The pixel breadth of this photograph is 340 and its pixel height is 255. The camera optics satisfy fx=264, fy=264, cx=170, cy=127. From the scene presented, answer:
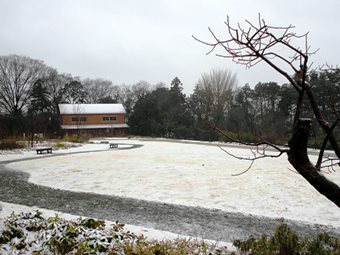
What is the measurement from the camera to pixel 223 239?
468 cm

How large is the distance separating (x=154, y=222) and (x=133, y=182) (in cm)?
409

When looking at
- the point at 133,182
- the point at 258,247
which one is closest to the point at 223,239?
the point at 258,247

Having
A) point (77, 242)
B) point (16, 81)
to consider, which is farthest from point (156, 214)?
point (16, 81)

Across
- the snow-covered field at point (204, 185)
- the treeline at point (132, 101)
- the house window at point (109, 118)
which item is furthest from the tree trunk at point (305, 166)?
the house window at point (109, 118)

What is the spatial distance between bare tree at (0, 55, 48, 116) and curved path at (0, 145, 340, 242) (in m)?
44.4

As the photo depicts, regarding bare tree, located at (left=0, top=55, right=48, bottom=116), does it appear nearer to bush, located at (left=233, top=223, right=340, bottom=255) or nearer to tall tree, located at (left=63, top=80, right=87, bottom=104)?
tall tree, located at (left=63, top=80, right=87, bottom=104)

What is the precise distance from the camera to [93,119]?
49750 millimetres

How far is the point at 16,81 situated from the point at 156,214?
165 feet

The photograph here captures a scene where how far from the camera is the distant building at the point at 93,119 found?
48.2 meters

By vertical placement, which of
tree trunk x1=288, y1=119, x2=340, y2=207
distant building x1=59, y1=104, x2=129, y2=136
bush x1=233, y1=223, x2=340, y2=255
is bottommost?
bush x1=233, y1=223, x2=340, y2=255

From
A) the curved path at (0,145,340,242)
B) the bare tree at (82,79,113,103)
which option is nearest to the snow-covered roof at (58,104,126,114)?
the bare tree at (82,79,113,103)

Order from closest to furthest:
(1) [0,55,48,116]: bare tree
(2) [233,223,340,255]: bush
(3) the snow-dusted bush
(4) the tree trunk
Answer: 1. (4) the tree trunk
2. (2) [233,223,340,255]: bush
3. (3) the snow-dusted bush
4. (1) [0,55,48,116]: bare tree

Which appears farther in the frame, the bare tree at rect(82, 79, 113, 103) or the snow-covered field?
the bare tree at rect(82, 79, 113, 103)

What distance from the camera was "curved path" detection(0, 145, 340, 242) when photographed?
5.16 metres
